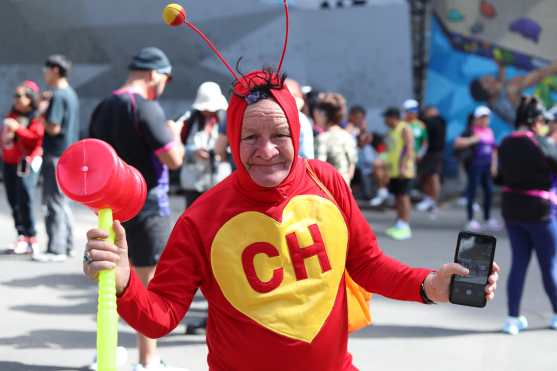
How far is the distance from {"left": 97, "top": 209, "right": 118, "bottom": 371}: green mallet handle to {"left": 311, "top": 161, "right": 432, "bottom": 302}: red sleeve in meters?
0.84

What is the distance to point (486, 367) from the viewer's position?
17.4 ft

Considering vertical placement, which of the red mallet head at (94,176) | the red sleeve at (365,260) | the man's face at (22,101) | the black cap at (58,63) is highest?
the black cap at (58,63)

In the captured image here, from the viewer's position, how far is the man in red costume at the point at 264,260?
2471 mm

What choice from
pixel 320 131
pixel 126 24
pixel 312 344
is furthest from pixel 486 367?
pixel 126 24

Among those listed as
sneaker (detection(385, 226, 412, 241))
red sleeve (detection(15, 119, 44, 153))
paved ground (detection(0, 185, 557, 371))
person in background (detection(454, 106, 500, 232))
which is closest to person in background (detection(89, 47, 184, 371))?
paved ground (detection(0, 185, 557, 371))

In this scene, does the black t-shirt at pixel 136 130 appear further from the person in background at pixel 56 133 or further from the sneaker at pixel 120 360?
the person in background at pixel 56 133

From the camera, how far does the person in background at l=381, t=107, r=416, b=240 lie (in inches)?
396

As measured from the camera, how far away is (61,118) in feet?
25.3

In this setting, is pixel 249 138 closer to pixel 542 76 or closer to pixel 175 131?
pixel 175 131

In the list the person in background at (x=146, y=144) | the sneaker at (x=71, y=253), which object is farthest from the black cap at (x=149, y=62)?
the sneaker at (x=71, y=253)

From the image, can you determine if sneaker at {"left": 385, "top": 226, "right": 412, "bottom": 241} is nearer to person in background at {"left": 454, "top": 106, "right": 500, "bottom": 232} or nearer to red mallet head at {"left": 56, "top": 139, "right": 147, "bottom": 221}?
person in background at {"left": 454, "top": 106, "right": 500, "bottom": 232}

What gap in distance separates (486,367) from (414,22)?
10939 mm

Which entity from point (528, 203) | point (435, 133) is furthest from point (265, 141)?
point (435, 133)

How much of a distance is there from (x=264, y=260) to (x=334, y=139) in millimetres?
4088
